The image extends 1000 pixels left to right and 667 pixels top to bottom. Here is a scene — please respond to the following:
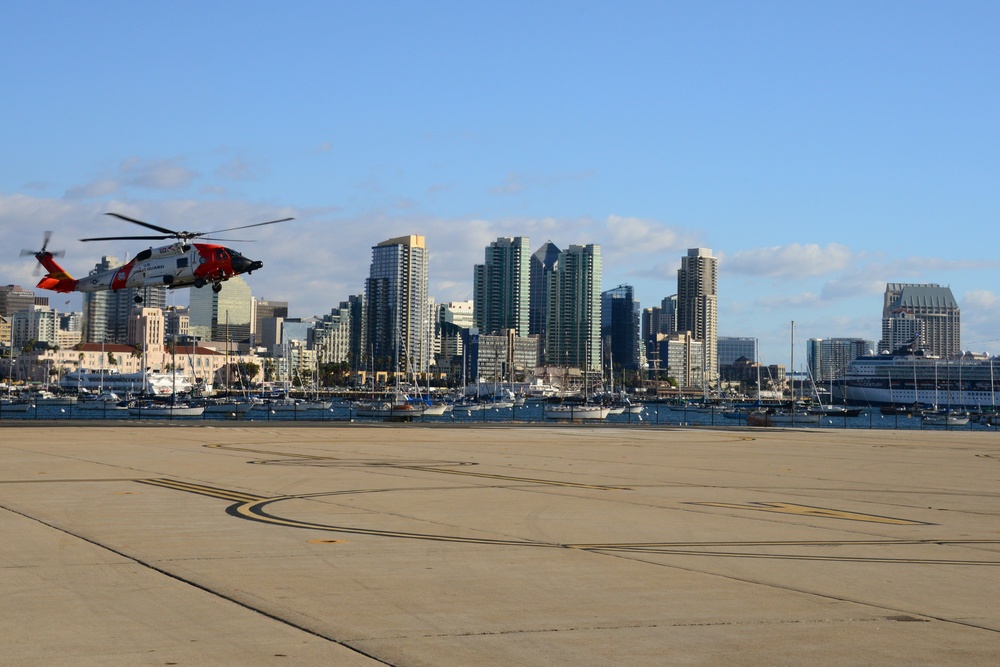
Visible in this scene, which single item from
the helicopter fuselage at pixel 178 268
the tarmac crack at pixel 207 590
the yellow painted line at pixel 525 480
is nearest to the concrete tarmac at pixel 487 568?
the tarmac crack at pixel 207 590

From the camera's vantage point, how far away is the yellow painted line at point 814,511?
65.2 ft

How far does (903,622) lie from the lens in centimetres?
1093

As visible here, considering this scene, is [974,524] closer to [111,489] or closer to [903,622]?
[903,622]

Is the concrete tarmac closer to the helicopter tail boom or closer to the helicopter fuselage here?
the helicopter fuselage

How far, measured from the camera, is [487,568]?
543 inches

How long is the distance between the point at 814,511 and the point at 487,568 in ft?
31.5

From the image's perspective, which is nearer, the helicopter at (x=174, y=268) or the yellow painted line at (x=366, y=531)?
the yellow painted line at (x=366, y=531)

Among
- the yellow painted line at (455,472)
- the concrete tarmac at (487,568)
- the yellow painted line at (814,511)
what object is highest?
the concrete tarmac at (487,568)

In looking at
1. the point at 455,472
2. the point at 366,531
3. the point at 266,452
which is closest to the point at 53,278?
the point at 266,452

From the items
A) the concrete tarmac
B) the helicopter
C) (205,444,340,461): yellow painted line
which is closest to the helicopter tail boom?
the helicopter

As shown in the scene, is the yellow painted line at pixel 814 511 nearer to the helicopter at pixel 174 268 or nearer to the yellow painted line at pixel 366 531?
the yellow painted line at pixel 366 531

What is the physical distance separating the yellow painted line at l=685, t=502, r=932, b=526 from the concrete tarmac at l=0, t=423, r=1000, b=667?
9 cm

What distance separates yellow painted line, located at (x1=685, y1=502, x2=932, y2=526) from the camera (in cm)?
1986

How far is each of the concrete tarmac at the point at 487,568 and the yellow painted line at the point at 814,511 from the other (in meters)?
0.09
